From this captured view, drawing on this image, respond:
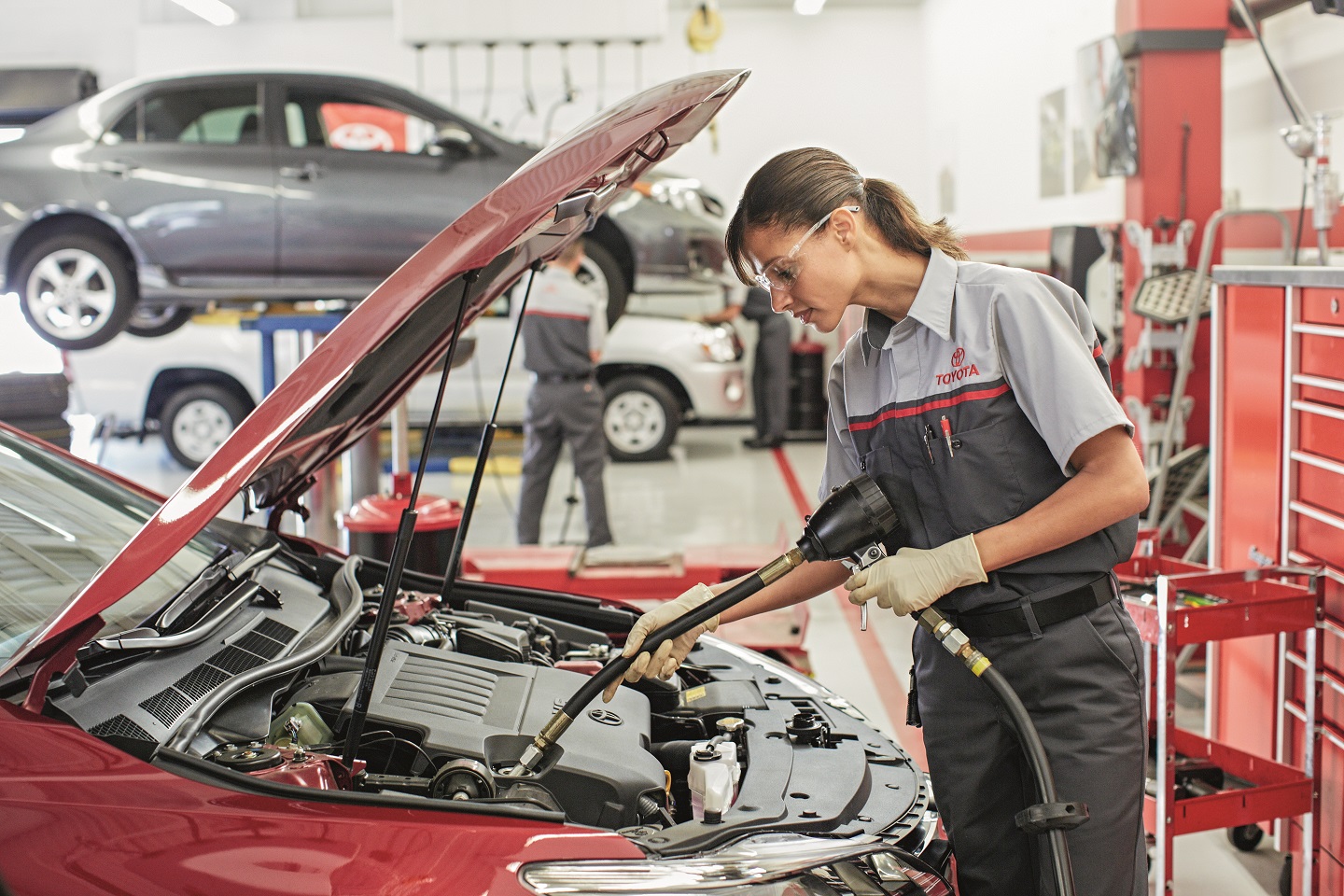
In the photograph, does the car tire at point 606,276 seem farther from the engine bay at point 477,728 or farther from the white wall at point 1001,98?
the engine bay at point 477,728

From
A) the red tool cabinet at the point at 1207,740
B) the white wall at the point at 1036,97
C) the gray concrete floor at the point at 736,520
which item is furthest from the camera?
the white wall at the point at 1036,97

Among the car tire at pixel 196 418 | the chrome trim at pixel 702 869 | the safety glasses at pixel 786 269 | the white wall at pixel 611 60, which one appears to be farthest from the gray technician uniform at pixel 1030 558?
the white wall at pixel 611 60

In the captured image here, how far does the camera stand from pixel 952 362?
1.67 meters

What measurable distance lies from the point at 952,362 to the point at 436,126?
187 inches

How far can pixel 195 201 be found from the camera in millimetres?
5422

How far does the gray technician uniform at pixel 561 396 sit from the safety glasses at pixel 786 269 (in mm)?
4346

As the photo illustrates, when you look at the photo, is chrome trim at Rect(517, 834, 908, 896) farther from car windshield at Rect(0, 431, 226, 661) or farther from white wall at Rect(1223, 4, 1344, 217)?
white wall at Rect(1223, 4, 1344, 217)

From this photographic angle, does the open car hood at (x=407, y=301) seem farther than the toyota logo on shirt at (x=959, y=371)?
No

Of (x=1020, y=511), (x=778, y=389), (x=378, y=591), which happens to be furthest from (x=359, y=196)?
(x=778, y=389)

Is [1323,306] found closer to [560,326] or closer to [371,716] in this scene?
Answer: [371,716]

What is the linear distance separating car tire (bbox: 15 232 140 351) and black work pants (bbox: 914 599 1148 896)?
4.85 meters

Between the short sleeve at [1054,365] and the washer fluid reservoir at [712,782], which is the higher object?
the short sleeve at [1054,365]

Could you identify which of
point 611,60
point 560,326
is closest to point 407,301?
point 560,326

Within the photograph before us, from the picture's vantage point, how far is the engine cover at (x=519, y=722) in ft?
5.34
